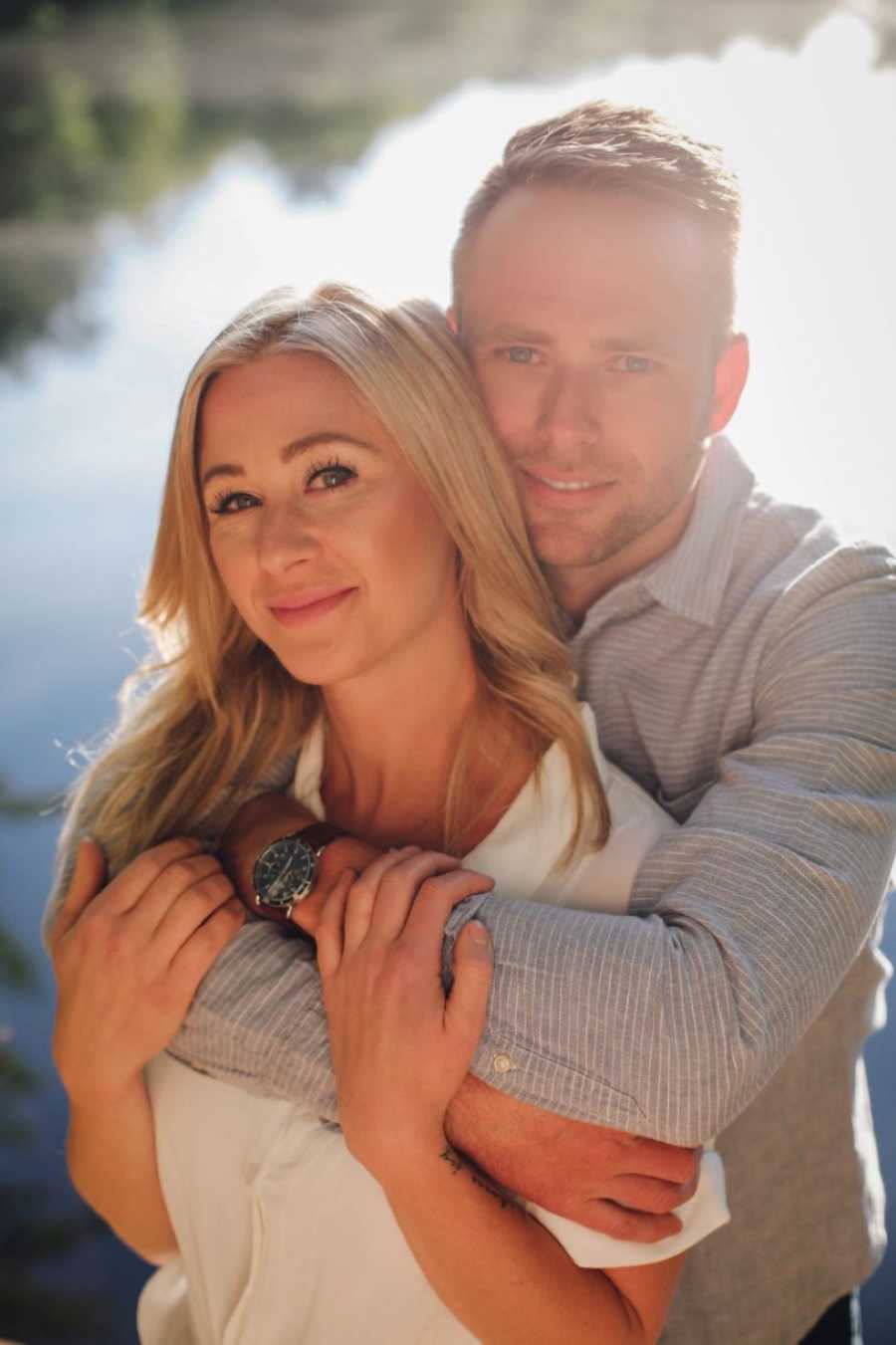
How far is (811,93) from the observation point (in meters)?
2.62

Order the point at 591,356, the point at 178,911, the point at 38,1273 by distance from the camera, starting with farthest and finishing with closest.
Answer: the point at 38,1273
the point at 591,356
the point at 178,911

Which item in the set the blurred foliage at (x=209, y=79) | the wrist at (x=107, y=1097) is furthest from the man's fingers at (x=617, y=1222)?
the blurred foliage at (x=209, y=79)

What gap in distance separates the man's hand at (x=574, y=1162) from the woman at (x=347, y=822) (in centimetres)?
4

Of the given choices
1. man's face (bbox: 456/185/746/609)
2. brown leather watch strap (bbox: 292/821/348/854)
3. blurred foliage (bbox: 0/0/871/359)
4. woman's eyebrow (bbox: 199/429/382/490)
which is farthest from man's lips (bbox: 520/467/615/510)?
blurred foliage (bbox: 0/0/871/359)

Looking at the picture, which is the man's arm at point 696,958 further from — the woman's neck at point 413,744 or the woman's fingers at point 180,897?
the woman's neck at point 413,744

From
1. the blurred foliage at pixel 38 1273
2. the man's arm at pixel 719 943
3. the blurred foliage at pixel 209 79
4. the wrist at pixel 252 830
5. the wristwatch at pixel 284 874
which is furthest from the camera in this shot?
the blurred foliage at pixel 209 79

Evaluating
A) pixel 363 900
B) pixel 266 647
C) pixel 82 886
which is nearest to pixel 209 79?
pixel 266 647

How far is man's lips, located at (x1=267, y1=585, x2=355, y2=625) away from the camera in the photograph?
1353 mm

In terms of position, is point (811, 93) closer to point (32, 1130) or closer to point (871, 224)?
point (871, 224)

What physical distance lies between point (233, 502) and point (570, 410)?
526mm

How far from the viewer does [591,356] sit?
65.2 inches

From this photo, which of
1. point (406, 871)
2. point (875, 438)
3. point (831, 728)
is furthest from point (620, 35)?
point (406, 871)

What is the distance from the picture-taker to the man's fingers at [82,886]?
143 cm

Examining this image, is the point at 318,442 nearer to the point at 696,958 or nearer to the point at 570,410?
the point at 570,410
